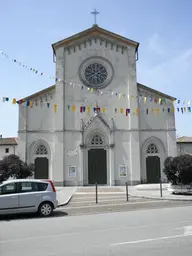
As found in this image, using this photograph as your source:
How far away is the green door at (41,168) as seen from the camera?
2508cm

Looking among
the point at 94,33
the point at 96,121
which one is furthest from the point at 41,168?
the point at 94,33

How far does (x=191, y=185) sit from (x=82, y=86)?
537 inches

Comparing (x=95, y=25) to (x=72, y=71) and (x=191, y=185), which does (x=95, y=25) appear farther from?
(x=191, y=185)

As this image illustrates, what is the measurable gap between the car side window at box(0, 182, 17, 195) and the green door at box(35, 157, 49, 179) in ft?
47.6

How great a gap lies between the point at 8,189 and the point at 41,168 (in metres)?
14.6

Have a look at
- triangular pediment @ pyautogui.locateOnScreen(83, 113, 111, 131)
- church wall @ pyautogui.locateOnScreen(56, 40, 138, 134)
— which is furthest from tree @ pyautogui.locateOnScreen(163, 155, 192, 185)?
triangular pediment @ pyautogui.locateOnScreen(83, 113, 111, 131)

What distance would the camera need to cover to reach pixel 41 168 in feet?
82.4

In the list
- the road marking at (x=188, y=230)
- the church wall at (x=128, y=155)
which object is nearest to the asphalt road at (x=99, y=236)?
the road marking at (x=188, y=230)

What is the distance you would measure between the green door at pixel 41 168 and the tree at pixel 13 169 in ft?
21.3

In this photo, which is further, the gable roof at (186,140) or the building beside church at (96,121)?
the gable roof at (186,140)

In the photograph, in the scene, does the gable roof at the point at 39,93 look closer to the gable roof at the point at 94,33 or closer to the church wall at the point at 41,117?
the church wall at the point at 41,117

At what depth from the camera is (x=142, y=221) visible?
9148 mm

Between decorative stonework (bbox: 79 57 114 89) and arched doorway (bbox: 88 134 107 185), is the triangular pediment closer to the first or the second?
arched doorway (bbox: 88 134 107 185)

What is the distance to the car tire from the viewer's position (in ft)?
35.6
